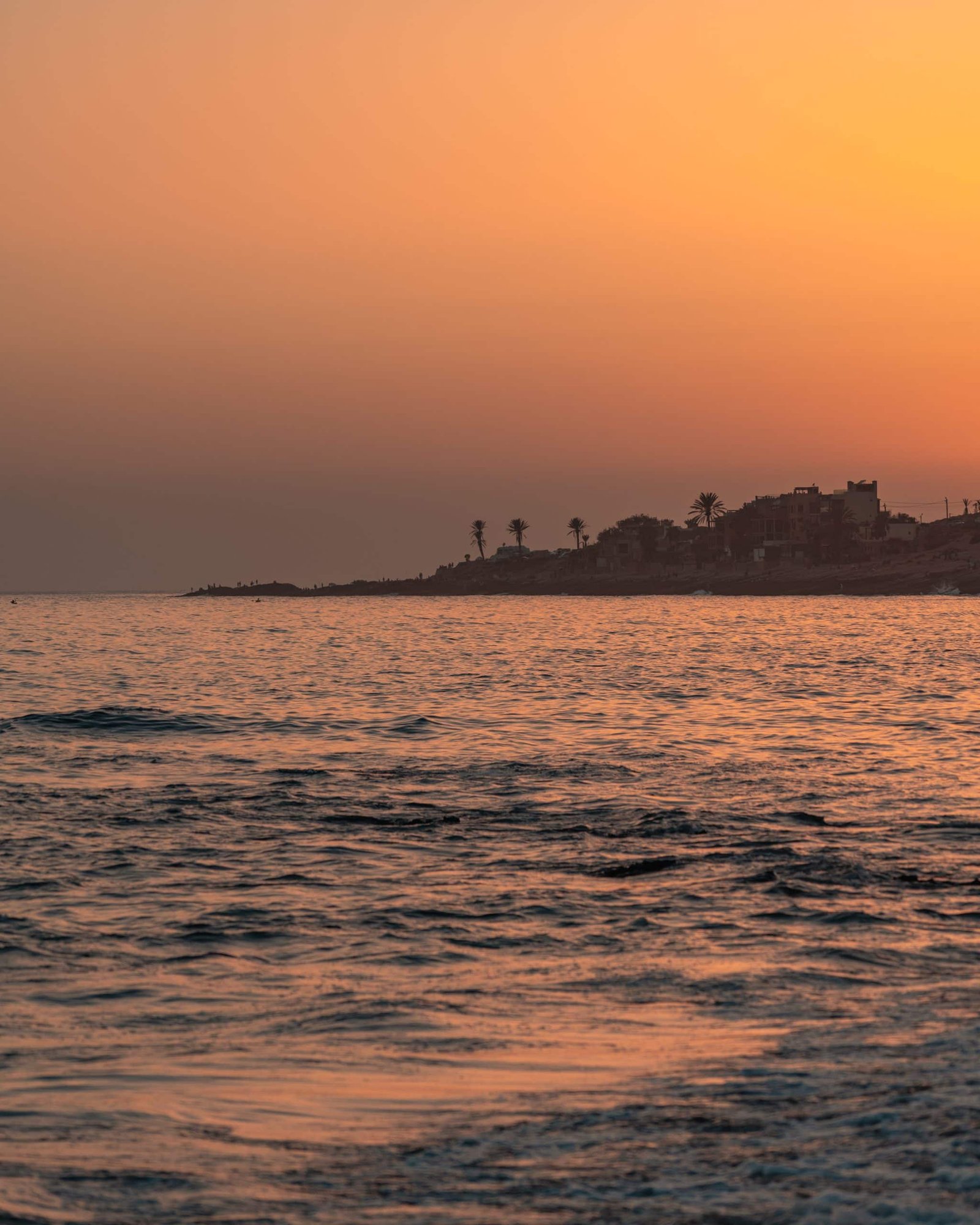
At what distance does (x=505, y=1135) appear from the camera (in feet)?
23.1

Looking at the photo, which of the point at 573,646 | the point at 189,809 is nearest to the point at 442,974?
the point at 189,809

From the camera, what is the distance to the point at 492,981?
34.6 ft

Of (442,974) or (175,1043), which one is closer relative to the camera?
(175,1043)

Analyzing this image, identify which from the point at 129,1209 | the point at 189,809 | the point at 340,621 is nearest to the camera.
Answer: the point at 129,1209

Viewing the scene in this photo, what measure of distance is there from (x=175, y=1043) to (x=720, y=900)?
21.5 ft

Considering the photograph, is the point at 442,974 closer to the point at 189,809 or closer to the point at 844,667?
the point at 189,809

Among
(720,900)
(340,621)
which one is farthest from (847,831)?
(340,621)

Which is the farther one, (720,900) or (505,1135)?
(720,900)

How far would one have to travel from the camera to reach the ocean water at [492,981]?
647 cm

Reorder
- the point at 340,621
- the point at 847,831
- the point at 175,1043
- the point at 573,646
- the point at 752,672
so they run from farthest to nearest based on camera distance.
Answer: the point at 340,621 → the point at 573,646 → the point at 752,672 → the point at 847,831 → the point at 175,1043

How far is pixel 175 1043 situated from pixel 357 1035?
130cm

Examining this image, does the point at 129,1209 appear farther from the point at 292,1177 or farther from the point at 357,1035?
the point at 357,1035

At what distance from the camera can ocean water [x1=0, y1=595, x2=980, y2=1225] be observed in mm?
6473

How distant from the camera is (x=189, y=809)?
20.2m
